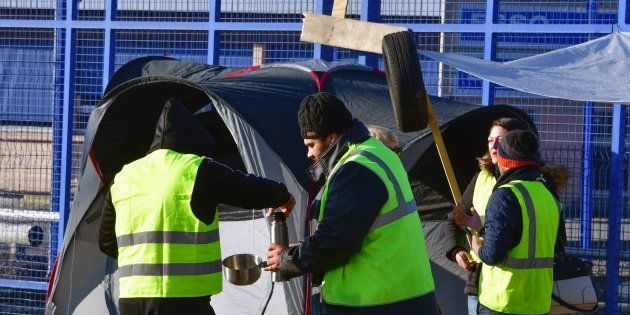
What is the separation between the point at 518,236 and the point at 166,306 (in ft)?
5.63

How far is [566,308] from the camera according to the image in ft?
17.3

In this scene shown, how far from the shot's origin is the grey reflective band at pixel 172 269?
4691mm

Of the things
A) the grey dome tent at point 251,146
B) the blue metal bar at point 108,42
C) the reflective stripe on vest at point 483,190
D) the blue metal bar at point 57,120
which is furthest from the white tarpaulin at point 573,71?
the blue metal bar at point 57,120

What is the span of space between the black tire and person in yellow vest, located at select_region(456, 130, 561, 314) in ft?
1.62

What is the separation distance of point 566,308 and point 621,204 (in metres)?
2.25

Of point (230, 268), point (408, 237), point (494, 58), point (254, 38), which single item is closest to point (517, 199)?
point (408, 237)

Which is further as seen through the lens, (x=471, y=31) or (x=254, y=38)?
(x=254, y=38)

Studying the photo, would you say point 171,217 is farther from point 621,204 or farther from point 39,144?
point 39,144

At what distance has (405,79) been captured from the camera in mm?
5070

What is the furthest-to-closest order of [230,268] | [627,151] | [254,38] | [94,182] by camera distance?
[254,38] < [627,151] < [94,182] < [230,268]

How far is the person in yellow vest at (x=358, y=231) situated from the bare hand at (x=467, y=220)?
3.57ft

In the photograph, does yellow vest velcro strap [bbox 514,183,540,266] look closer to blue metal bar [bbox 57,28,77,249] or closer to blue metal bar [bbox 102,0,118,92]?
blue metal bar [bbox 102,0,118,92]

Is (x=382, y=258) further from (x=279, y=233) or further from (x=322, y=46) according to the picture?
(x=322, y=46)

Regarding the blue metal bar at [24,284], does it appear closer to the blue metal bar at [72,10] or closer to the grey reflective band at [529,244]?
the blue metal bar at [72,10]
